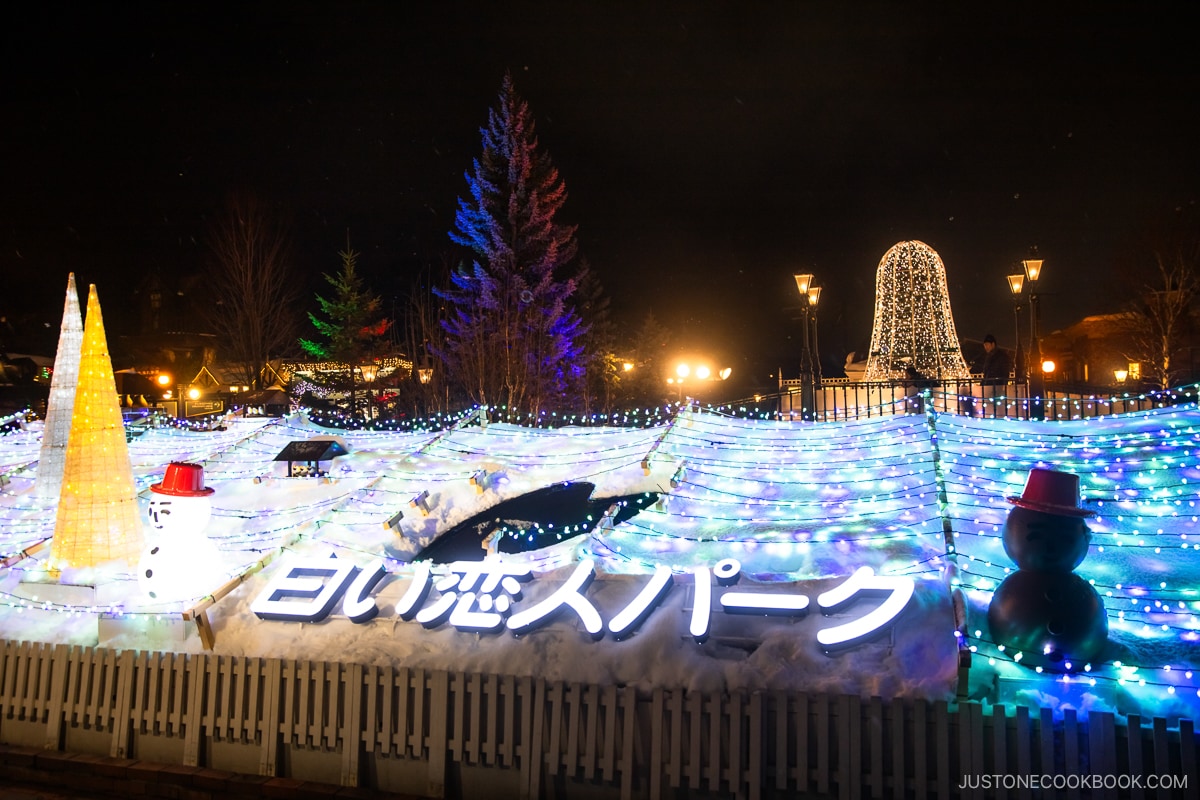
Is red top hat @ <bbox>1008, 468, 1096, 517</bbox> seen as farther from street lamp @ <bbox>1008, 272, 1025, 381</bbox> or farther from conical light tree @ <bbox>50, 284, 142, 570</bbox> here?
street lamp @ <bbox>1008, 272, 1025, 381</bbox>

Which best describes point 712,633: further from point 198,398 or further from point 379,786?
point 198,398

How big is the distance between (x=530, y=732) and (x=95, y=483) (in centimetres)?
543

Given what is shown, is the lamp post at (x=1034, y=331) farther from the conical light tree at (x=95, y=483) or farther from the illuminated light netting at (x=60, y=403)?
the illuminated light netting at (x=60, y=403)

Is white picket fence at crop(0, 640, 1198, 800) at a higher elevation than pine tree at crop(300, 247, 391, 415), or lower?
lower

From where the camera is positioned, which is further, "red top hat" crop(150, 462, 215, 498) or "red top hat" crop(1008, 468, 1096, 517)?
"red top hat" crop(150, 462, 215, 498)

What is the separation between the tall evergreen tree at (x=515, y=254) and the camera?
82.8ft

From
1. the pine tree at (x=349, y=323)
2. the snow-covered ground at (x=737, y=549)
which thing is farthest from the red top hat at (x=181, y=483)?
the pine tree at (x=349, y=323)

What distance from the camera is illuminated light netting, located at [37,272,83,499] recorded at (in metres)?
9.55

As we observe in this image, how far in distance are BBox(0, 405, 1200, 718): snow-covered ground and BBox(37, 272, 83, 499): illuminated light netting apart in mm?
400

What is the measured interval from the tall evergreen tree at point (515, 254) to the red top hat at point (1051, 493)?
20.1 metres

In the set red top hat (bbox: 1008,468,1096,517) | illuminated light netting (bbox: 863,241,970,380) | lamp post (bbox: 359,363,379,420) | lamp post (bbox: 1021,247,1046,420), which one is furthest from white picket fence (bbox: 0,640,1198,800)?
lamp post (bbox: 359,363,379,420)

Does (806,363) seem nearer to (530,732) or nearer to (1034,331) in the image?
(1034,331)

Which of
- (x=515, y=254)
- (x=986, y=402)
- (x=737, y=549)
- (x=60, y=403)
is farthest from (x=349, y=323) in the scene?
(x=737, y=549)

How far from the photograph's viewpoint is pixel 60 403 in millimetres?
9883
